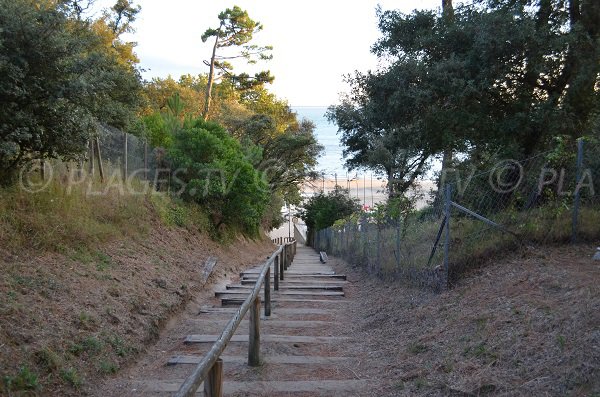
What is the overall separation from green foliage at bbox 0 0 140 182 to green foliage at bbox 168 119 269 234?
9916 millimetres

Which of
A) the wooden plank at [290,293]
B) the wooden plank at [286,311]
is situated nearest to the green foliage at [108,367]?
the wooden plank at [286,311]

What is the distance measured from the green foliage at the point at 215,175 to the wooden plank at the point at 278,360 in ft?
40.4

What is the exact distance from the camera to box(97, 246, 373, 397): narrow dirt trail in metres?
5.17

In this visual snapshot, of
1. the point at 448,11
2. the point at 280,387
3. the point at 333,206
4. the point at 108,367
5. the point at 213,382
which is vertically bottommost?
the point at 280,387

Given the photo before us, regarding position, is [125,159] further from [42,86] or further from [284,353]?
[284,353]

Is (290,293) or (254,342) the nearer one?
(254,342)

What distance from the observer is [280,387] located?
516 cm

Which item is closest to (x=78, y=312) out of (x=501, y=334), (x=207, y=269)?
(x=501, y=334)

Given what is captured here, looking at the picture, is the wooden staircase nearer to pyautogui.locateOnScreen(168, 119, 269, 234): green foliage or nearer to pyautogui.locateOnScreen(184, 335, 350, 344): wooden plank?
pyautogui.locateOnScreen(184, 335, 350, 344): wooden plank

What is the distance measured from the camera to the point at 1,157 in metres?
7.69

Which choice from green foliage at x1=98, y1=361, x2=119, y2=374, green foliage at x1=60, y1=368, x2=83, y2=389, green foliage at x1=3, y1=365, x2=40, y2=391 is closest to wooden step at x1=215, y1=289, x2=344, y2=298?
green foliage at x1=98, y1=361, x2=119, y2=374

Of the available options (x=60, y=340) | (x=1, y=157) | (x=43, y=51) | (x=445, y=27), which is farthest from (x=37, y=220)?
(x=445, y=27)

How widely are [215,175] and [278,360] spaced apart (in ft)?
43.3

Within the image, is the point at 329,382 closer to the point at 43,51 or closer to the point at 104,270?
the point at 104,270
